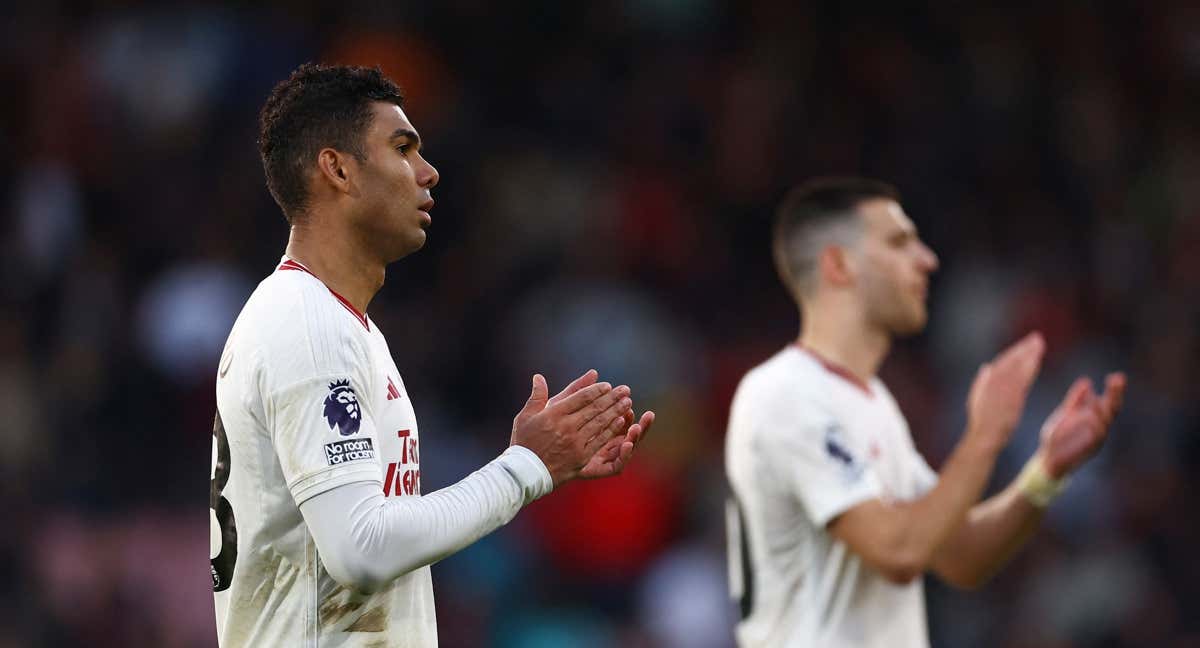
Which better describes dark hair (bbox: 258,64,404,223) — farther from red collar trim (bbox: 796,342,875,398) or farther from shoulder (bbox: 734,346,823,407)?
red collar trim (bbox: 796,342,875,398)

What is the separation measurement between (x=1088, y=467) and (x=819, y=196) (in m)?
5.03

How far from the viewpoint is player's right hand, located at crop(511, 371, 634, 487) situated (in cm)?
366

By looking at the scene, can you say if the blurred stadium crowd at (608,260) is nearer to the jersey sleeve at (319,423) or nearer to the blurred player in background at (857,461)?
the blurred player in background at (857,461)

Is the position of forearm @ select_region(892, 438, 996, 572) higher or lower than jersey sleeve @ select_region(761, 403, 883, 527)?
lower

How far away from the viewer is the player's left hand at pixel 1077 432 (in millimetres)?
5691

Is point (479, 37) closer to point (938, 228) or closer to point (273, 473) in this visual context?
point (938, 228)

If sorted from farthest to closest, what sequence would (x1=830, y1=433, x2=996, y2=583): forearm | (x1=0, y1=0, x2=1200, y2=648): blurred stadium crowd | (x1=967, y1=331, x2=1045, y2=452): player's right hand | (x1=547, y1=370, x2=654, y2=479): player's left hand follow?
(x1=0, y1=0, x2=1200, y2=648): blurred stadium crowd < (x1=967, y1=331, x2=1045, y2=452): player's right hand < (x1=830, y1=433, x2=996, y2=583): forearm < (x1=547, y1=370, x2=654, y2=479): player's left hand

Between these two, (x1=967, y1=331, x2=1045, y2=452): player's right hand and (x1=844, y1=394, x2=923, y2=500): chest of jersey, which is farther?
(x1=844, y1=394, x2=923, y2=500): chest of jersey

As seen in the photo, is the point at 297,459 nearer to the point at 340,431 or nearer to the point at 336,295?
the point at 340,431

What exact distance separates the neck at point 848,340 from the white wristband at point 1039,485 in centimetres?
68

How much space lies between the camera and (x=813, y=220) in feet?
20.1

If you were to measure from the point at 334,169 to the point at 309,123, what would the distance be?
13 cm

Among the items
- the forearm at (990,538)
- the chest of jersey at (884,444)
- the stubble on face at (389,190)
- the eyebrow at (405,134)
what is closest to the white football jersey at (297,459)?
the stubble on face at (389,190)

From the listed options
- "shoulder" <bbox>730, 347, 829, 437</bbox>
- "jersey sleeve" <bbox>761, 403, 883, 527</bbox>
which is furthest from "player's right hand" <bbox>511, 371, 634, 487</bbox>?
"shoulder" <bbox>730, 347, 829, 437</bbox>
